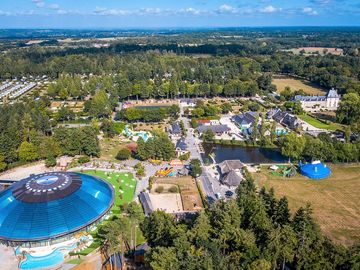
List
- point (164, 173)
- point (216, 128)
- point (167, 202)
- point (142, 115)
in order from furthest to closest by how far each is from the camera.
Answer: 1. point (142, 115)
2. point (216, 128)
3. point (164, 173)
4. point (167, 202)

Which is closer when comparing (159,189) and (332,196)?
(332,196)

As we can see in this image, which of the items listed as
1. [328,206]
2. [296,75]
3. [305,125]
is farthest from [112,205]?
[296,75]

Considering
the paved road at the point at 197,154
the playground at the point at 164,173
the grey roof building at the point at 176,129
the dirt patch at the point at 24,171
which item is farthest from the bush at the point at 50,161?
the grey roof building at the point at 176,129

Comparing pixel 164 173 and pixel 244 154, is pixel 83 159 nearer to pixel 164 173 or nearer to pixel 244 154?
pixel 164 173

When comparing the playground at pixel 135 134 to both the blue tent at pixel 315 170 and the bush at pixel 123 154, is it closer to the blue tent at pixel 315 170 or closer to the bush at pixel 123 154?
the bush at pixel 123 154

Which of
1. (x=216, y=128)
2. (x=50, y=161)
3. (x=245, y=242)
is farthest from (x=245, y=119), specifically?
(x=245, y=242)

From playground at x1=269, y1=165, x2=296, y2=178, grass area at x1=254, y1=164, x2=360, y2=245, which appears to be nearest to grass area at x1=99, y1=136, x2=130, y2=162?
grass area at x1=254, y1=164, x2=360, y2=245
